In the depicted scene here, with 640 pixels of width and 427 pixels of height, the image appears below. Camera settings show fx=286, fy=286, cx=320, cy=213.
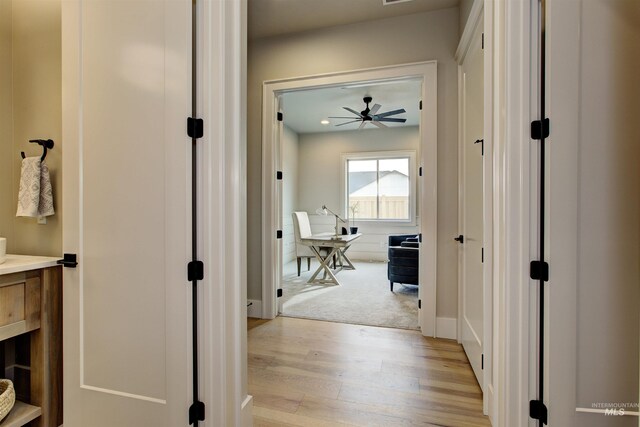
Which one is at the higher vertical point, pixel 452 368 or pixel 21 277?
pixel 21 277

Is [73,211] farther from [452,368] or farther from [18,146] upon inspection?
[452,368]

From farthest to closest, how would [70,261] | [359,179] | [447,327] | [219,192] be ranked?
[359,179] → [447,327] → [70,261] → [219,192]

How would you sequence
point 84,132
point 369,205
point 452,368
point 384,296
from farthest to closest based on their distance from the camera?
point 369,205
point 384,296
point 452,368
point 84,132

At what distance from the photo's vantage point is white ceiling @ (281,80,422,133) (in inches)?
177

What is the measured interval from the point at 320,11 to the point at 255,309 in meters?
3.04

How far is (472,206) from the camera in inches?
79.4

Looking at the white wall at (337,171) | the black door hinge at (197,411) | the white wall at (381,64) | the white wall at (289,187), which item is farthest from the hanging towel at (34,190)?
the white wall at (337,171)

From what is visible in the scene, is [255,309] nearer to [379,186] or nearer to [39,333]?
[39,333]

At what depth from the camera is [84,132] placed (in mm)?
1380

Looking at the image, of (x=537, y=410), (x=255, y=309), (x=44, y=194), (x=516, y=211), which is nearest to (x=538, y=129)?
(x=516, y=211)

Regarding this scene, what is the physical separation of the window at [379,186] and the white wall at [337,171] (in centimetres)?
19

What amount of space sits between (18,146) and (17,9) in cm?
80

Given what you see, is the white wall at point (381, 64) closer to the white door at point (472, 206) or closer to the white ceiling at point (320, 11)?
the white ceiling at point (320, 11)

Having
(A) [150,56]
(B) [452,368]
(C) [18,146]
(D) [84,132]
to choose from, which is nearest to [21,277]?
(D) [84,132]
